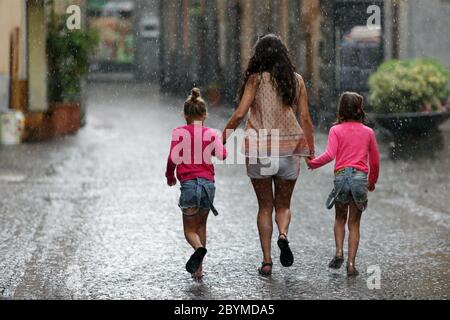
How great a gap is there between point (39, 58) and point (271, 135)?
1440 cm

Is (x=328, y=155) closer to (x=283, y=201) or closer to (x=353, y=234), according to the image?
(x=283, y=201)

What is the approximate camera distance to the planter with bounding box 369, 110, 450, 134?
17.4m

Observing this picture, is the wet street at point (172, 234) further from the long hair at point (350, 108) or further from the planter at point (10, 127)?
the planter at point (10, 127)

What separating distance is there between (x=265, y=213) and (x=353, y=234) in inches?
24.2

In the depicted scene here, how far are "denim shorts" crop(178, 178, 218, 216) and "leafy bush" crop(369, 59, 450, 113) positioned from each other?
11252 millimetres

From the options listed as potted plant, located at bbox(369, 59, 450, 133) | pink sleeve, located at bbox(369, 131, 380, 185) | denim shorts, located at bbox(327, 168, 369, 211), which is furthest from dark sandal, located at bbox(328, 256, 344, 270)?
potted plant, located at bbox(369, 59, 450, 133)

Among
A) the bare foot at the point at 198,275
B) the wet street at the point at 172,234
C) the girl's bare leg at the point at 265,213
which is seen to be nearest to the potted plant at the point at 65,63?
the wet street at the point at 172,234

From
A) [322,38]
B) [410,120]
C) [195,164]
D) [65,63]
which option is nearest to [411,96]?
[410,120]

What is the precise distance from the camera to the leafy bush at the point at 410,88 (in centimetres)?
1802

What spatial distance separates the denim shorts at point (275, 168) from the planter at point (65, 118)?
544 inches

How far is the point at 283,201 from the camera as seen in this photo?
7.49 meters

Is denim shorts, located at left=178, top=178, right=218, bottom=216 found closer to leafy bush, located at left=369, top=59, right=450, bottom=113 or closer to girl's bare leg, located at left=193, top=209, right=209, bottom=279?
girl's bare leg, located at left=193, top=209, right=209, bottom=279

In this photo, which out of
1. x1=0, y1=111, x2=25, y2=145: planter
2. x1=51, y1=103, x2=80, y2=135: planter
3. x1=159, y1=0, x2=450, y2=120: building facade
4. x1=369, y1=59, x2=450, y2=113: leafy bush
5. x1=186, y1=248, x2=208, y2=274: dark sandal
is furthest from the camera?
x1=159, y1=0, x2=450, y2=120: building facade

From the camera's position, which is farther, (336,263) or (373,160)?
(336,263)
